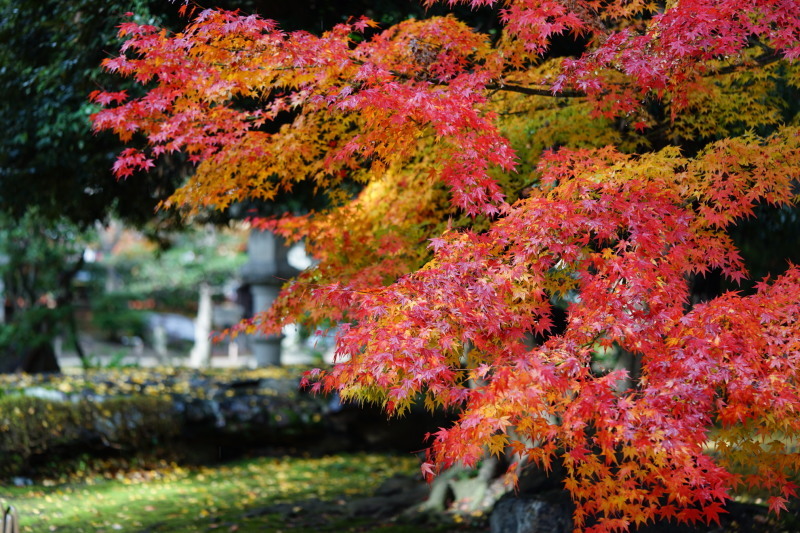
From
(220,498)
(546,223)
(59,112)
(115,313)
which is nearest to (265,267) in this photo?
(220,498)

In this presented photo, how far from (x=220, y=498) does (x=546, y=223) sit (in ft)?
20.1

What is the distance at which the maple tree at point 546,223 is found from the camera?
368 centimetres

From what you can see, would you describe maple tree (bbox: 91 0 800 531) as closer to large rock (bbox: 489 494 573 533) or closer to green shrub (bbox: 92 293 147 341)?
large rock (bbox: 489 494 573 533)

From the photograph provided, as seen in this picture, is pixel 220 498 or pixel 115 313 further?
pixel 115 313

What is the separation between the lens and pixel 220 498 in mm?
8641

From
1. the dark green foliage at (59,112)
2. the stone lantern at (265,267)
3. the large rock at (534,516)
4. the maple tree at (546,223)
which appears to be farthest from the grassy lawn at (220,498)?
the stone lantern at (265,267)

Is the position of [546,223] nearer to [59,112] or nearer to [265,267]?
[59,112]

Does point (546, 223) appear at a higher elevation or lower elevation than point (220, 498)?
higher

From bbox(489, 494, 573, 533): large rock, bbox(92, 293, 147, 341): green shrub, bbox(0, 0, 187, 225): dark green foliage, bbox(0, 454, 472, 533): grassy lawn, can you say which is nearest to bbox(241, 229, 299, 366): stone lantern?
bbox(0, 454, 472, 533): grassy lawn

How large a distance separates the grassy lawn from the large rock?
134 cm

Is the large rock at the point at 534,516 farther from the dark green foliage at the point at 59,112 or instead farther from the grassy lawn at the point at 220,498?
the dark green foliage at the point at 59,112

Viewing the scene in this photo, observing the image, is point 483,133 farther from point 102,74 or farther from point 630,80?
point 102,74

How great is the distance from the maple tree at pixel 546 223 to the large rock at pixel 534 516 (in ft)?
3.42

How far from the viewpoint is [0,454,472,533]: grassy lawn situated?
7.22m
